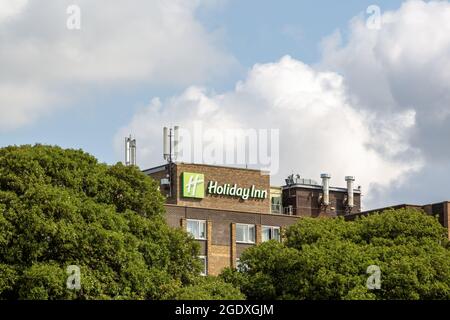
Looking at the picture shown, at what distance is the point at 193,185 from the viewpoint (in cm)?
12488

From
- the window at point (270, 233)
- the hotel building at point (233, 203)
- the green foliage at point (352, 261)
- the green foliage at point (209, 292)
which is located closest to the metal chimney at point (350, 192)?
the hotel building at point (233, 203)

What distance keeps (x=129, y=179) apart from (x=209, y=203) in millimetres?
54206

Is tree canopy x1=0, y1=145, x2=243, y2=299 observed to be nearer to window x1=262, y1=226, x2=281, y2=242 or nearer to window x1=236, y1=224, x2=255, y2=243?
window x1=236, y1=224, x2=255, y2=243

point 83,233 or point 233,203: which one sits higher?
point 233,203

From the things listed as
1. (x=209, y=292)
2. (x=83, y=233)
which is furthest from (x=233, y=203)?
(x=83, y=233)

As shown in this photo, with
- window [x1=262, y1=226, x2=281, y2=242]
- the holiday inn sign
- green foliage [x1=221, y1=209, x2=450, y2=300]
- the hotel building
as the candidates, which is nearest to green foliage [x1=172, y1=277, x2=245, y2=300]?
green foliage [x1=221, y1=209, x2=450, y2=300]

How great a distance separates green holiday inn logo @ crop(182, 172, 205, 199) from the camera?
124m

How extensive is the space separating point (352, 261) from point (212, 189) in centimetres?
Answer: 5720

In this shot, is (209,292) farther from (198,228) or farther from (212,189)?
(212,189)

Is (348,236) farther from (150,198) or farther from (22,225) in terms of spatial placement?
(22,225)

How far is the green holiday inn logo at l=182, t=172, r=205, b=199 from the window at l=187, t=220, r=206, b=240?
34.1 ft

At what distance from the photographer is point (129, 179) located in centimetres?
7219

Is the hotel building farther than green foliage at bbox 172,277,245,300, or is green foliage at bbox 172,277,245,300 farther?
the hotel building
